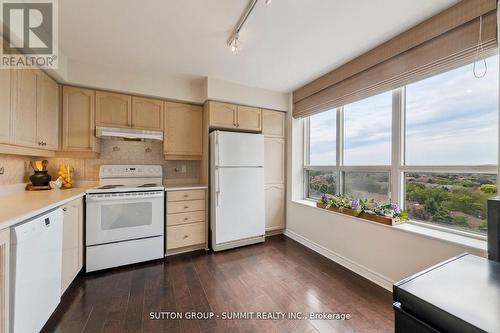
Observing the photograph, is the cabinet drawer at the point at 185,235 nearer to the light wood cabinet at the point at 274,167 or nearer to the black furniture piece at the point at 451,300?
the light wood cabinet at the point at 274,167

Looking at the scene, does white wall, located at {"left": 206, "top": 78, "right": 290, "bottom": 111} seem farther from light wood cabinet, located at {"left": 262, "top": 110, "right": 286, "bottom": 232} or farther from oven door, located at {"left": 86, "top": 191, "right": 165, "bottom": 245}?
oven door, located at {"left": 86, "top": 191, "right": 165, "bottom": 245}

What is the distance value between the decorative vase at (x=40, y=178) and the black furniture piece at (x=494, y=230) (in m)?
3.88

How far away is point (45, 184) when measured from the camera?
7.54 feet

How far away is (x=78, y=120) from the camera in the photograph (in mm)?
2486

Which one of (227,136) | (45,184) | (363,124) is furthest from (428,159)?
(45,184)

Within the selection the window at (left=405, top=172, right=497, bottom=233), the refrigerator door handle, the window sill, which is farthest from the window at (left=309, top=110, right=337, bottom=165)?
the refrigerator door handle

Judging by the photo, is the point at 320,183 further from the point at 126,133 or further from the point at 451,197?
the point at 126,133

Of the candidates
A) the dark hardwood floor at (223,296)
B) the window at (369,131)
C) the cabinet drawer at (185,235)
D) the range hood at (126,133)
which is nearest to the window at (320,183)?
the window at (369,131)

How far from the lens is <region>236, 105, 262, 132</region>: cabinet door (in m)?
3.11

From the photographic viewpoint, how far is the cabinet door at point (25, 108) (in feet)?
5.69

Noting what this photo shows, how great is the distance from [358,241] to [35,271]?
2.79 meters

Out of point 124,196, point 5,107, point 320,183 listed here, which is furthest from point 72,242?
point 320,183

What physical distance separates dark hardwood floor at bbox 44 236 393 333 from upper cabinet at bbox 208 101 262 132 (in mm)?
1898

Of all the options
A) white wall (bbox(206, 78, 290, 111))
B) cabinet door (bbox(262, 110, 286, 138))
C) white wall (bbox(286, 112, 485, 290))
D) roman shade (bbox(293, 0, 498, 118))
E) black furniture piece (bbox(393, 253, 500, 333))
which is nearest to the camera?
black furniture piece (bbox(393, 253, 500, 333))
